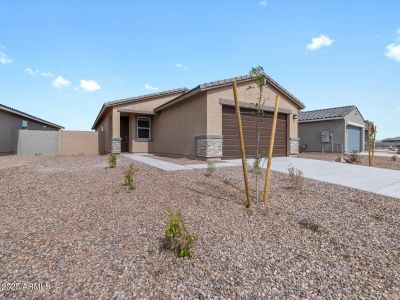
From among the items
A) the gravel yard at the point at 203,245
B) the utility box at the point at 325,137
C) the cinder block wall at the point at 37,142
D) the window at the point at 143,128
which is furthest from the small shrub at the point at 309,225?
the utility box at the point at 325,137

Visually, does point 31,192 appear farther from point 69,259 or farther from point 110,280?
point 110,280

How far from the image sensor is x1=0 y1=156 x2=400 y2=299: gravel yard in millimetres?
2434

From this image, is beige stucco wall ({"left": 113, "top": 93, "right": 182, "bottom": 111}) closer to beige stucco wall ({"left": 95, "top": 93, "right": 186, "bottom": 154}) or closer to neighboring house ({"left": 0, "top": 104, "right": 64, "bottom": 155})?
beige stucco wall ({"left": 95, "top": 93, "right": 186, "bottom": 154})

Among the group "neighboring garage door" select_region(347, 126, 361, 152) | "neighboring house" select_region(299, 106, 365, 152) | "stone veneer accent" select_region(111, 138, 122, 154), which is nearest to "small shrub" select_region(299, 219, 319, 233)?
"stone veneer accent" select_region(111, 138, 122, 154)

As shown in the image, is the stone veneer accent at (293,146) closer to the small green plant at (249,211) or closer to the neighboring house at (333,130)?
the neighboring house at (333,130)

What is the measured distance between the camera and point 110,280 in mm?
2492

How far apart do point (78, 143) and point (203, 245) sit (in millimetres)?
19806

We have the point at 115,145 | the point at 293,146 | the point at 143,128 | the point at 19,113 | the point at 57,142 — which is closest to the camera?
the point at 293,146

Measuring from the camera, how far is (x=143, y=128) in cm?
1788

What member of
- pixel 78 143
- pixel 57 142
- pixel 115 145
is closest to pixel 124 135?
pixel 115 145

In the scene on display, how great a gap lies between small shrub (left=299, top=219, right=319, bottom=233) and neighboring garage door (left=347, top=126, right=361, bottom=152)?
74.5 ft

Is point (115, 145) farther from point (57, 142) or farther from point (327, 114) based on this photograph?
point (327, 114)

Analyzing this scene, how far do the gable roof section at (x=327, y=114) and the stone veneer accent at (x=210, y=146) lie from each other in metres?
15.9

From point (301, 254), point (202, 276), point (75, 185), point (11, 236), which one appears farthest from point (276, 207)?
point (75, 185)
